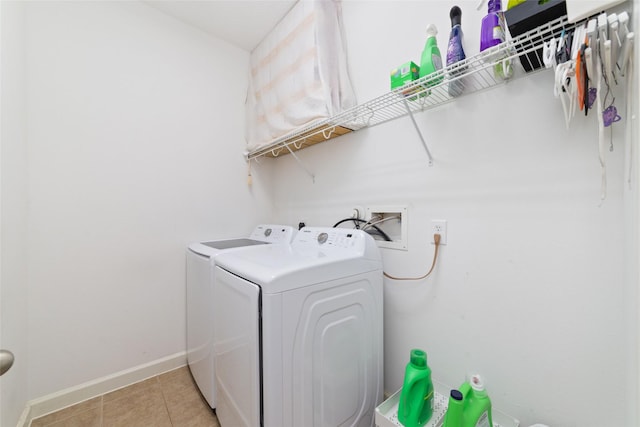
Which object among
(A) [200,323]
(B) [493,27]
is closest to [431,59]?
(B) [493,27]

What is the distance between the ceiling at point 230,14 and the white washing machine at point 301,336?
69.2 inches

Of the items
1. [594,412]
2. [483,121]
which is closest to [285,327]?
[594,412]

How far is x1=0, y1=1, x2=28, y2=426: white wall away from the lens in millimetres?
1073

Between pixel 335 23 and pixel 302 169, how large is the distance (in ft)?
3.37

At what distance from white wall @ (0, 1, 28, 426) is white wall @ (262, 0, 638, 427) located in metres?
1.76

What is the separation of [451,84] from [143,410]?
241 centimetres

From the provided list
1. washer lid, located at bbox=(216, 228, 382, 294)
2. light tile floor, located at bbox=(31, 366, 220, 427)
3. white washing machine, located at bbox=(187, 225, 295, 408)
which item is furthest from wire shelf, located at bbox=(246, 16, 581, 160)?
light tile floor, located at bbox=(31, 366, 220, 427)

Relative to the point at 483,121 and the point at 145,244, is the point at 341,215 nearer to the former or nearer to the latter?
the point at 483,121

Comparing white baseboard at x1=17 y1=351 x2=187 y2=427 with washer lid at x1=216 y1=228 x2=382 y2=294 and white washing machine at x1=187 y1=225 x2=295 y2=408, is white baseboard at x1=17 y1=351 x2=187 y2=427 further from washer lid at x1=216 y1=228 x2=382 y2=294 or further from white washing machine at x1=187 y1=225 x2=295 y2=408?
washer lid at x1=216 y1=228 x2=382 y2=294

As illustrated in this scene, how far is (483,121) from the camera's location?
110cm

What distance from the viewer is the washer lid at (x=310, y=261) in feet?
3.09

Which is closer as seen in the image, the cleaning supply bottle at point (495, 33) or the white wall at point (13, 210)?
the cleaning supply bottle at point (495, 33)

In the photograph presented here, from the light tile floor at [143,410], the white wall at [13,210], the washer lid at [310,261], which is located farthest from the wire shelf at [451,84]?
the light tile floor at [143,410]

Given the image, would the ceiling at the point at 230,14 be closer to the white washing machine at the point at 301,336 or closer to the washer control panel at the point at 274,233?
the washer control panel at the point at 274,233
